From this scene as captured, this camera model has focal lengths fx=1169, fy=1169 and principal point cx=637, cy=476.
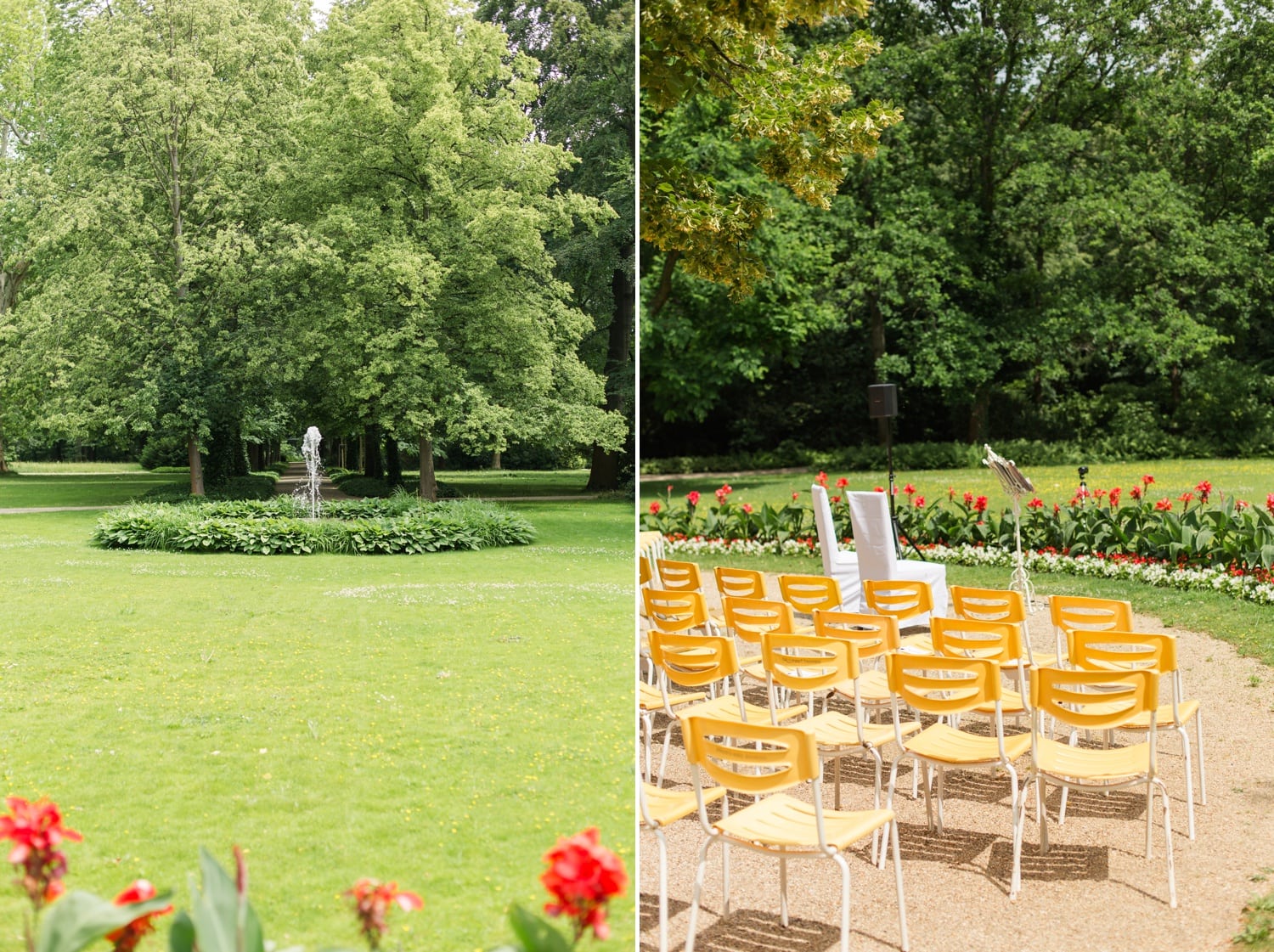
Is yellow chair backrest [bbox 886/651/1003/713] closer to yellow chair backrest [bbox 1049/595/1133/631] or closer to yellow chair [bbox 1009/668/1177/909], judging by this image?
yellow chair [bbox 1009/668/1177/909]

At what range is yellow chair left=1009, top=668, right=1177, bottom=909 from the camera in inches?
151

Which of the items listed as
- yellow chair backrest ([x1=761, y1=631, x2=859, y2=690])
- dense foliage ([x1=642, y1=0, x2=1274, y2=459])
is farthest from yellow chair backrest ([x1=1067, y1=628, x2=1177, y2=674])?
dense foliage ([x1=642, y1=0, x2=1274, y2=459])

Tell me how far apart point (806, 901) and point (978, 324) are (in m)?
17.8

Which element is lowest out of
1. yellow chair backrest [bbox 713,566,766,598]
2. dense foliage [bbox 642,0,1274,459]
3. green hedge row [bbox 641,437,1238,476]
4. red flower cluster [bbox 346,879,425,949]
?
yellow chair backrest [bbox 713,566,766,598]

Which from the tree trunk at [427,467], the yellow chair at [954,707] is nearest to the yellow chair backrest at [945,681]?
the yellow chair at [954,707]

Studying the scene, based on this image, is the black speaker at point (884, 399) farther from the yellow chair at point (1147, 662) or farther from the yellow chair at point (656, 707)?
the yellow chair at point (1147, 662)

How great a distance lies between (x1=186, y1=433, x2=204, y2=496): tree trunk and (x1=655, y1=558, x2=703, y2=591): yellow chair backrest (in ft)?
10.1

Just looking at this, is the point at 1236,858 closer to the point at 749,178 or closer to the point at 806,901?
the point at 806,901

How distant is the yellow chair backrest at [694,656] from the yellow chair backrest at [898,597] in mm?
1598

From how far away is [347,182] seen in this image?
452 cm

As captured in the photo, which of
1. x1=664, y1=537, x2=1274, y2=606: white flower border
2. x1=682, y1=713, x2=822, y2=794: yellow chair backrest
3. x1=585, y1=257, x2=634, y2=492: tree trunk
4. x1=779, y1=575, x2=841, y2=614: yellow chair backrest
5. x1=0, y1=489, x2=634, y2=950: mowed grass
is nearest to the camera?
x1=682, y1=713, x2=822, y2=794: yellow chair backrest

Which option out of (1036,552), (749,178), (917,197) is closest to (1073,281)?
(917,197)

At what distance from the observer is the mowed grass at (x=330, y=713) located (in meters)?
3.79

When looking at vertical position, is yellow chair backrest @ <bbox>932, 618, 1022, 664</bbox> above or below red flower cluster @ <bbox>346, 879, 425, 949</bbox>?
below
